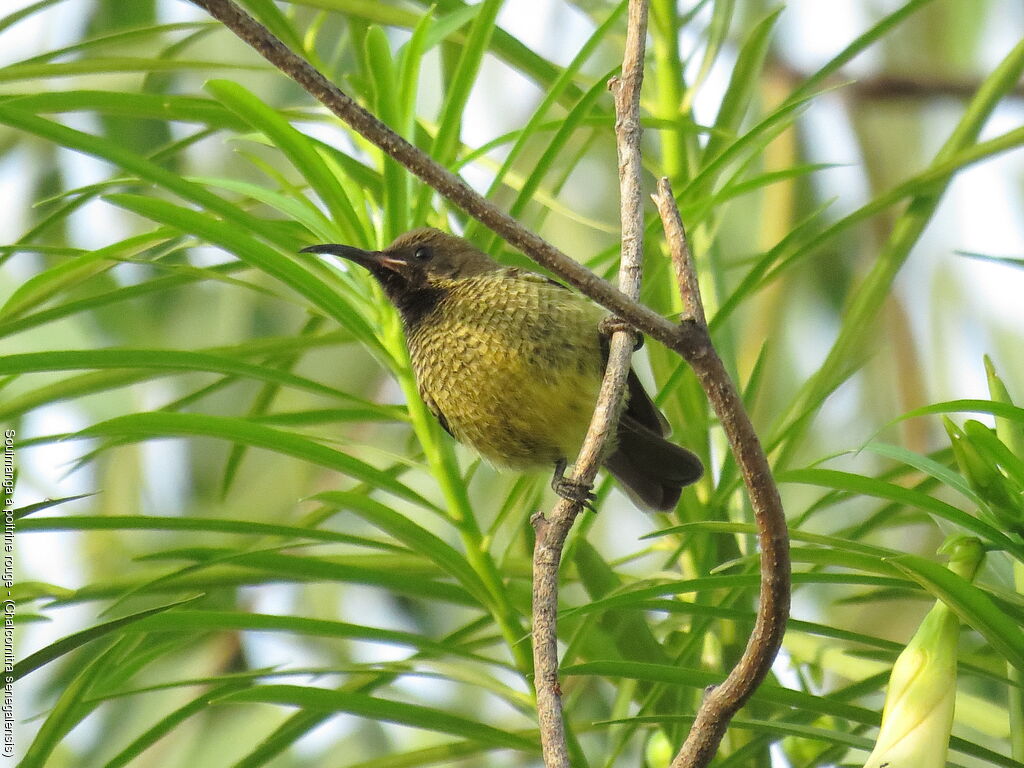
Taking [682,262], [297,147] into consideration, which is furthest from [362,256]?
[682,262]

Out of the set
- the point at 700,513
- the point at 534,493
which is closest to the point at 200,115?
the point at 534,493

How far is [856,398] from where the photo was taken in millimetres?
3865

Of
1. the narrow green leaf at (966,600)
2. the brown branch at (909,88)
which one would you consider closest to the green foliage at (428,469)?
the narrow green leaf at (966,600)

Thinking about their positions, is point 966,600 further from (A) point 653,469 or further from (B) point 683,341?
(A) point 653,469

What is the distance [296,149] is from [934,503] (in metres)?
1.12

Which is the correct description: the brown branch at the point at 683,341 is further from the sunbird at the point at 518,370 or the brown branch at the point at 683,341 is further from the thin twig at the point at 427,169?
the sunbird at the point at 518,370

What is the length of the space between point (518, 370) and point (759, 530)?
1429 mm

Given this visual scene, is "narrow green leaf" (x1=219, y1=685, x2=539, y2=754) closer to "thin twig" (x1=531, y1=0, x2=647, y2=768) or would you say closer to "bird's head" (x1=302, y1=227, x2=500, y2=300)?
"thin twig" (x1=531, y1=0, x2=647, y2=768)

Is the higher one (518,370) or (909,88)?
(909,88)

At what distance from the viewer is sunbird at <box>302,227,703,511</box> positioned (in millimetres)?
2617

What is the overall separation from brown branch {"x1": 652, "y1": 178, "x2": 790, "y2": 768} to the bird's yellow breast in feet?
4.14

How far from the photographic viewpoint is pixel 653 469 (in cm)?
270

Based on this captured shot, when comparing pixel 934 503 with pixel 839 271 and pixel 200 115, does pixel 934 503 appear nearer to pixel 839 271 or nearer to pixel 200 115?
pixel 200 115

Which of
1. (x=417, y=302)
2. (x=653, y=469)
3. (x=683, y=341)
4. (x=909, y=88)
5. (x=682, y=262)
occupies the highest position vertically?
(x=909, y=88)
